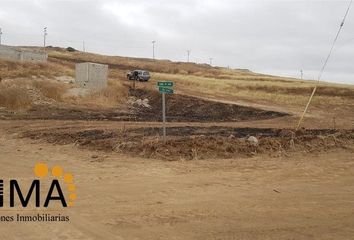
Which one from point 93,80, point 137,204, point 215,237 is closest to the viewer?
point 215,237

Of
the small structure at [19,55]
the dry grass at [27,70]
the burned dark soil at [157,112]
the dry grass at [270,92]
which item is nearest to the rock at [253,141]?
the burned dark soil at [157,112]

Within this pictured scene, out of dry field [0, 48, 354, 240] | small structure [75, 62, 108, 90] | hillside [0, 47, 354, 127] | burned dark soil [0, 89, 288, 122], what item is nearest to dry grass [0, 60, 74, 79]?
hillside [0, 47, 354, 127]

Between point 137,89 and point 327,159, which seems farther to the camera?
point 137,89

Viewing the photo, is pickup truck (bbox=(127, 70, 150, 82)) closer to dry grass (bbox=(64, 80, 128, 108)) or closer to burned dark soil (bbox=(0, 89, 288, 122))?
dry grass (bbox=(64, 80, 128, 108))

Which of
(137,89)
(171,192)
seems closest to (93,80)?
(137,89)

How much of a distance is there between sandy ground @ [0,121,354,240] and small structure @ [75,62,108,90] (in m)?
29.2

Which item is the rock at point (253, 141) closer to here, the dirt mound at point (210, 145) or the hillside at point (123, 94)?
the dirt mound at point (210, 145)

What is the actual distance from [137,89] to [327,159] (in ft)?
114

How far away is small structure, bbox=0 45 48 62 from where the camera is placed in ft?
199

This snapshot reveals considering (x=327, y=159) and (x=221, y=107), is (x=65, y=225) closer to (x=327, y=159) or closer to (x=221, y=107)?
(x=327, y=159)

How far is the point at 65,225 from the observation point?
22.9 feet

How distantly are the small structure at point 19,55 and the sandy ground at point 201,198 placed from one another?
50.8 m

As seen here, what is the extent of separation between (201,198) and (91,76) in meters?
35.5

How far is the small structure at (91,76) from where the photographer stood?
42684mm
